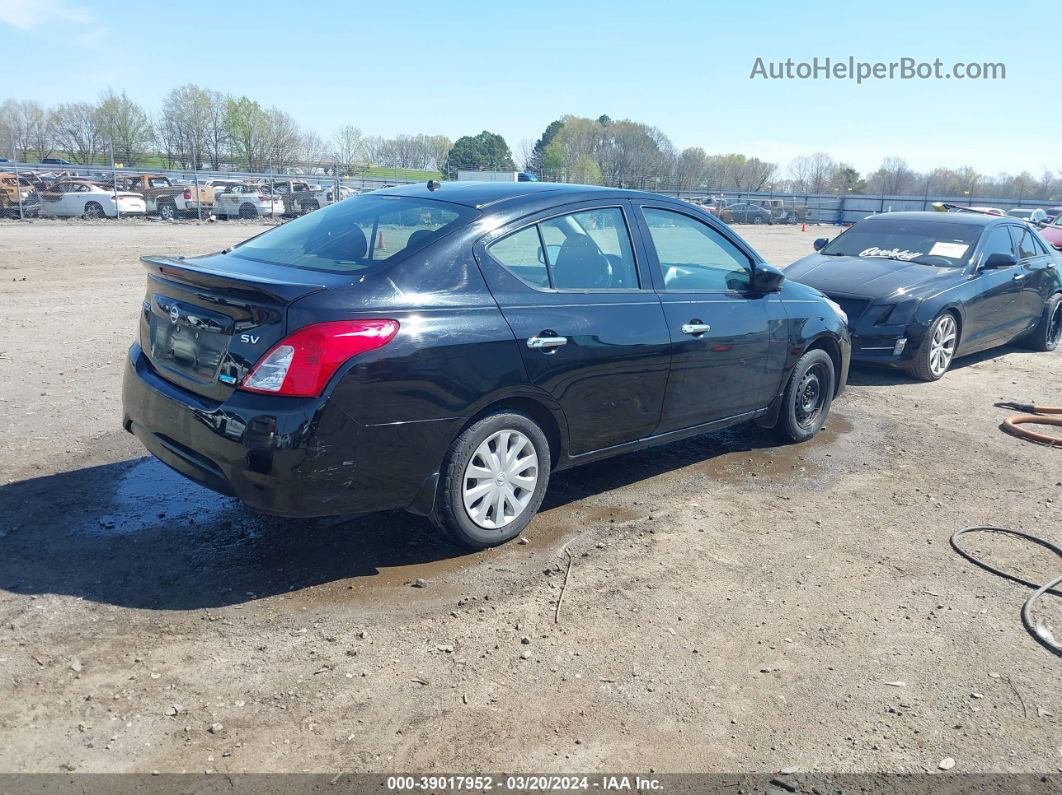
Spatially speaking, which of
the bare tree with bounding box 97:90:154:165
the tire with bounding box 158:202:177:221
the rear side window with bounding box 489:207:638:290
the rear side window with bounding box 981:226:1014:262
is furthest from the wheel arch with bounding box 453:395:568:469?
the bare tree with bounding box 97:90:154:165

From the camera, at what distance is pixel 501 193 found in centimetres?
470

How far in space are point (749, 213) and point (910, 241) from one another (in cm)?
4322

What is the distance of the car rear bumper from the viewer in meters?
3.62

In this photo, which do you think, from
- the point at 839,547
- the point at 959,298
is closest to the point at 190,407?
the point at 839,547

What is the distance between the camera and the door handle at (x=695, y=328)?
513 centimetres

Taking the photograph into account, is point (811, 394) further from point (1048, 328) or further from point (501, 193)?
point (1048, 328)

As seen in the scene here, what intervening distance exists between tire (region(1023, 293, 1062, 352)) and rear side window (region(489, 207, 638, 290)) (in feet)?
26.6

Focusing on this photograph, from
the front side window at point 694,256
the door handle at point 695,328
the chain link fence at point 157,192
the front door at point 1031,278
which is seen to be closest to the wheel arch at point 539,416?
the door handle at point 695,328

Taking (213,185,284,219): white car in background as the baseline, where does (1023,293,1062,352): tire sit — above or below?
below

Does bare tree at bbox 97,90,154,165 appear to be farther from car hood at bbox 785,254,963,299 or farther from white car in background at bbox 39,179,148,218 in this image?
car hood at bbox 785,254,963,299

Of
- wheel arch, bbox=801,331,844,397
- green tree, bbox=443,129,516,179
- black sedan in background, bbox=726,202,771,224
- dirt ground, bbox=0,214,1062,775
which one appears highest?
green tree, bbox=443,129,516,179

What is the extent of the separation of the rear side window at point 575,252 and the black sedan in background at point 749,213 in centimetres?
4738

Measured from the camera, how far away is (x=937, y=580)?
4363mm

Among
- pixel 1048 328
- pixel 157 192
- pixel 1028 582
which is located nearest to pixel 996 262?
pixel 1048 328
